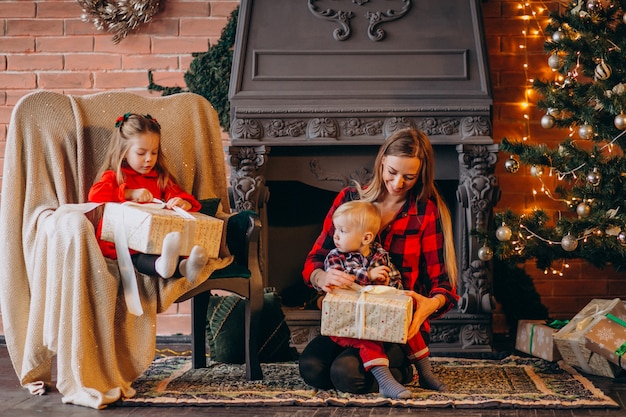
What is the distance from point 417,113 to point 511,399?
1.47m

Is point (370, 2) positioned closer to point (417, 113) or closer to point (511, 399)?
point (417, 113)

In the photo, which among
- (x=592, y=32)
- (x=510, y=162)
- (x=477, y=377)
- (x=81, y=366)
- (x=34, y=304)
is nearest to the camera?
(x=81, y=366)

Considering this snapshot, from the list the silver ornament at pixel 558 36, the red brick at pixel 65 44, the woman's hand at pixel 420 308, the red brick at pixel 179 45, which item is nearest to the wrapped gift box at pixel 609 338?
the woman's hand at pixel 420 308

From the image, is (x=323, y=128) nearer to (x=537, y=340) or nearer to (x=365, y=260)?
(x=365, y=260)

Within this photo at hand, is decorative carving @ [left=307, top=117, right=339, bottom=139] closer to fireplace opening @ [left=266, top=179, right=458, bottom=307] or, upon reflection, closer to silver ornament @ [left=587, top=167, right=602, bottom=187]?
fireplace opening @ [left=266, top=179, right=458, bottom=307]

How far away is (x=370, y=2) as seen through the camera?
376cm

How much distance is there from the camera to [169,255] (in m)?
2.60

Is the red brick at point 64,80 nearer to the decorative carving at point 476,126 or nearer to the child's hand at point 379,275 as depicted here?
the decorative carving at point 476,126

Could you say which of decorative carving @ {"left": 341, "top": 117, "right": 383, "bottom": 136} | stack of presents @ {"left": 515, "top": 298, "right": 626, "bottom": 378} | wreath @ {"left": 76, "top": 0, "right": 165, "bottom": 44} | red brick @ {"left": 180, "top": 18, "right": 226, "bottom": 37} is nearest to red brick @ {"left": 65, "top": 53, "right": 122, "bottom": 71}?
wreath @ {"left": 76, "top": 0, "right": 165, "bottom": 44}

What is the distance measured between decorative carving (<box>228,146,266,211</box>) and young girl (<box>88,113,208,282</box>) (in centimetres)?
50

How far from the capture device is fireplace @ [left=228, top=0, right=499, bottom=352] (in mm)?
3604

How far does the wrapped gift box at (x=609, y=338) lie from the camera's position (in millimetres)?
2990

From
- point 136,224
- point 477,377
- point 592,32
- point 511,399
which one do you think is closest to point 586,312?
point 477,377

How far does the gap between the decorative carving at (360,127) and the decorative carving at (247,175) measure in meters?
0.38
